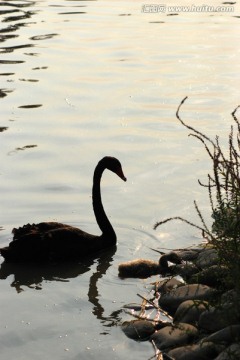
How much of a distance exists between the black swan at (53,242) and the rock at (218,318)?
7.44ft

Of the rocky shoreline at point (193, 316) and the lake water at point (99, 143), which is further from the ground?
the rocky shoreline at point (193, 316)

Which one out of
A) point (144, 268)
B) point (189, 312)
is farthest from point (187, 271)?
point (189, 312)

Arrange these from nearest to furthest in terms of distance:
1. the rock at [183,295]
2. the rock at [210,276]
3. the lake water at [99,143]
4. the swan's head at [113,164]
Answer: the rock at [183,295]
the rock at [210,276]
the lake water at [99,143]
the swan's head at [113,164]

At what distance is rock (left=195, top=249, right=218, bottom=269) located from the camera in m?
8.05

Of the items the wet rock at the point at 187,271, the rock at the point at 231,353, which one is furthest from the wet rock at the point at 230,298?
the wet rock at the point at 187,271

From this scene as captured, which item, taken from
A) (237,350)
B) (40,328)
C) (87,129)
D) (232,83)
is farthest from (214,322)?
(232,83)

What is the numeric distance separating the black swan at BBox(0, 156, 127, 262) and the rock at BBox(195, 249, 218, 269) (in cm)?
122

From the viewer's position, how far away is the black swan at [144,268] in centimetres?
847

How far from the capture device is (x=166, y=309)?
7727 mm

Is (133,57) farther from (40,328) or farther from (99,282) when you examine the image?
(40,328)

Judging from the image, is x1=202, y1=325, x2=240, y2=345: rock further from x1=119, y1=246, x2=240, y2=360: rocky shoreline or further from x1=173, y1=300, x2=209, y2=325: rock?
x1=173, y1=300, x2=209, y2=325: rock

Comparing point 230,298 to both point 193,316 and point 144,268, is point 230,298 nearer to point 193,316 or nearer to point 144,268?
point 193,316

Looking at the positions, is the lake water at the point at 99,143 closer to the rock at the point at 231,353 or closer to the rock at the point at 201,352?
the rock at the point at 201,352

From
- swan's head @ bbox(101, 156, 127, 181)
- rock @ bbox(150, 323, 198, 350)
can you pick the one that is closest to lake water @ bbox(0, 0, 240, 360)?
rock @ bbox(150, 323, 198, 350)
